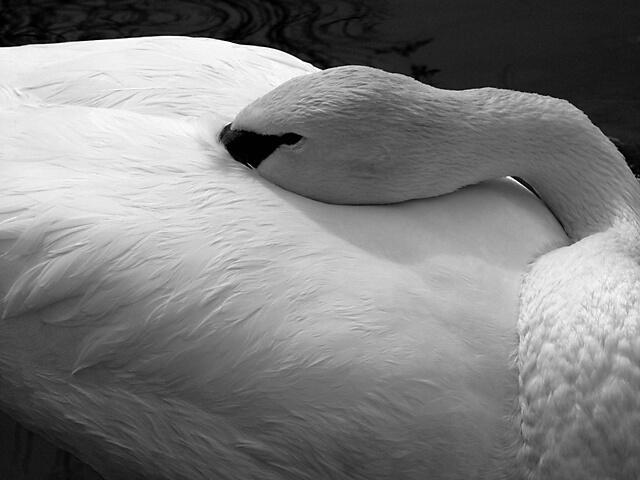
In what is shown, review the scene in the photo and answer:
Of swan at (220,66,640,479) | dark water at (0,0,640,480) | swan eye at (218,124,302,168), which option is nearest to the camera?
swan at (220,66,640,479)

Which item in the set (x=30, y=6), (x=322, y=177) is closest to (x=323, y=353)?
(x=322, y=177)

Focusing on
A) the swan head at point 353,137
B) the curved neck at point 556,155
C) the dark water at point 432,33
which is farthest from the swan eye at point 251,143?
the dark water at point 432,33

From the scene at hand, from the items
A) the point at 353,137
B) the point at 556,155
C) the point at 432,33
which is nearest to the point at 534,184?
the point at 556,155

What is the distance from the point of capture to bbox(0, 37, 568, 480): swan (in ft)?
6.39

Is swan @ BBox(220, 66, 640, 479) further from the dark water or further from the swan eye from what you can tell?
the dark water

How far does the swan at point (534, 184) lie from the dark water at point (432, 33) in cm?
174

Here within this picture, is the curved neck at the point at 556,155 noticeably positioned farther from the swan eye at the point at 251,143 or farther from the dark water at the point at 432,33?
the dark water at the point at 432,33

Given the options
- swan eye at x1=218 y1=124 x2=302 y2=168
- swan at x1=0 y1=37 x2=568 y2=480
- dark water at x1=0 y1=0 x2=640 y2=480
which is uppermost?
swan eye at x1=218 y1=124 x2=302 y2=168

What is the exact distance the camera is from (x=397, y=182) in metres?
2.13

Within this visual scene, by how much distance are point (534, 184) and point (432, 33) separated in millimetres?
2064

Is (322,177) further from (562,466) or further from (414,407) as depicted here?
(562,466)

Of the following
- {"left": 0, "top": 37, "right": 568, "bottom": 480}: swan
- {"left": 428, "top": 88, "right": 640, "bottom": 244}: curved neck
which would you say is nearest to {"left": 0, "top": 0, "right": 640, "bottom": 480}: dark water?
{"left": 428, "top": 88, "right": 640, "bottom": 244}: curved neck

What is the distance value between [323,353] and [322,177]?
375mm

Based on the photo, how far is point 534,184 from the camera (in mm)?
2303
